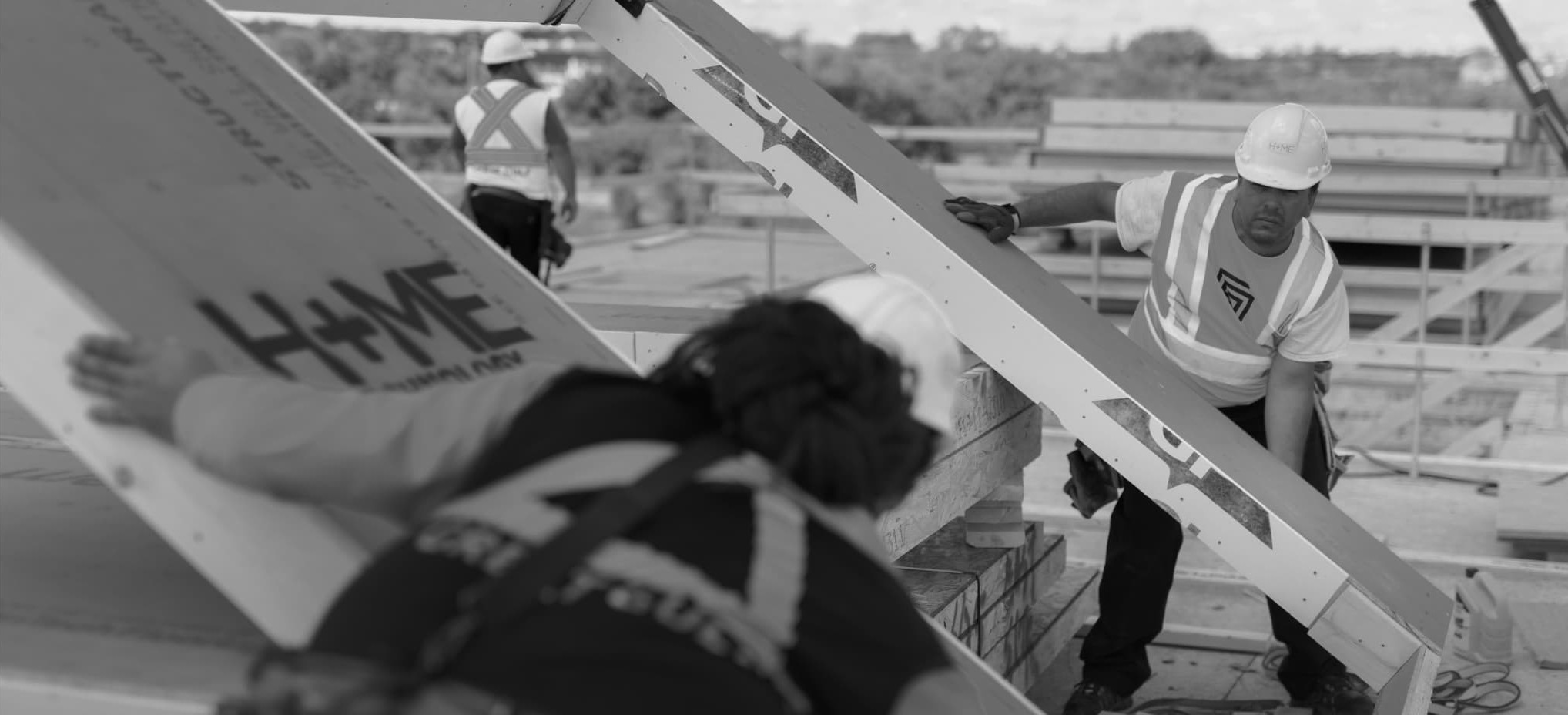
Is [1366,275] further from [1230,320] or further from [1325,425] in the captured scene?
[1230,320]

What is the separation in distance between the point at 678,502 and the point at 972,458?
2745 millimetres

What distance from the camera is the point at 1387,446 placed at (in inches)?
414

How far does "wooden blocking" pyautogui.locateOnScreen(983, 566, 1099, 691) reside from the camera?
4512mm

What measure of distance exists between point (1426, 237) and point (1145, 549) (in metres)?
4.32

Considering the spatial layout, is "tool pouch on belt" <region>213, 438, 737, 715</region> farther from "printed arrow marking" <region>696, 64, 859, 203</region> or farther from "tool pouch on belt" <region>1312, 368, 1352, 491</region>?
"tool pouch on belt" <region>1312, 368, 1352, 491</region>

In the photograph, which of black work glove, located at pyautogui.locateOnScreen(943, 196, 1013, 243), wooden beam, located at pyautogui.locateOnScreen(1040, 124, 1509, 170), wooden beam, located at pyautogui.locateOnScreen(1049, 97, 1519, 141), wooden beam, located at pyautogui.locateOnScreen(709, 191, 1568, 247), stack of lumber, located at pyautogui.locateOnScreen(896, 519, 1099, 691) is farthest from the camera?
wooden beam, located at pyautogui.locateOnScreen(1049, 97, 1519, 141)

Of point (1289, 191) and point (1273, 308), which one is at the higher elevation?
point (1289, 191)

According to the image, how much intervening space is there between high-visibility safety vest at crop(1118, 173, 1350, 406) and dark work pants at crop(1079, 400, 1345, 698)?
224 mm

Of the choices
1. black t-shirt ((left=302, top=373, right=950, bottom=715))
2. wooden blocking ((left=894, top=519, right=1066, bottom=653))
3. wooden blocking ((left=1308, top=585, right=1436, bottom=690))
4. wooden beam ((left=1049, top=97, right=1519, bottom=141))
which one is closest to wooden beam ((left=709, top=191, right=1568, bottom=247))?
wooden blocking ((left=894, top=519, right=1066, bottom=653))

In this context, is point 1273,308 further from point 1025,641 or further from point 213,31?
point 213,31

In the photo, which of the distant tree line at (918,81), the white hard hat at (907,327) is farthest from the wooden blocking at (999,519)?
the distant tree line at (918,81)

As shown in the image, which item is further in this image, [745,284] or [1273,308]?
[745,284]

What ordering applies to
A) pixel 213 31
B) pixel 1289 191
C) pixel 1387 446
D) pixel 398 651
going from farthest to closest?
pixel 1387 446 < pixel 1289 191 < pixel 213 31 < pixel 398 651

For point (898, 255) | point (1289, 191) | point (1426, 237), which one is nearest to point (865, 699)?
point (898, 255)
